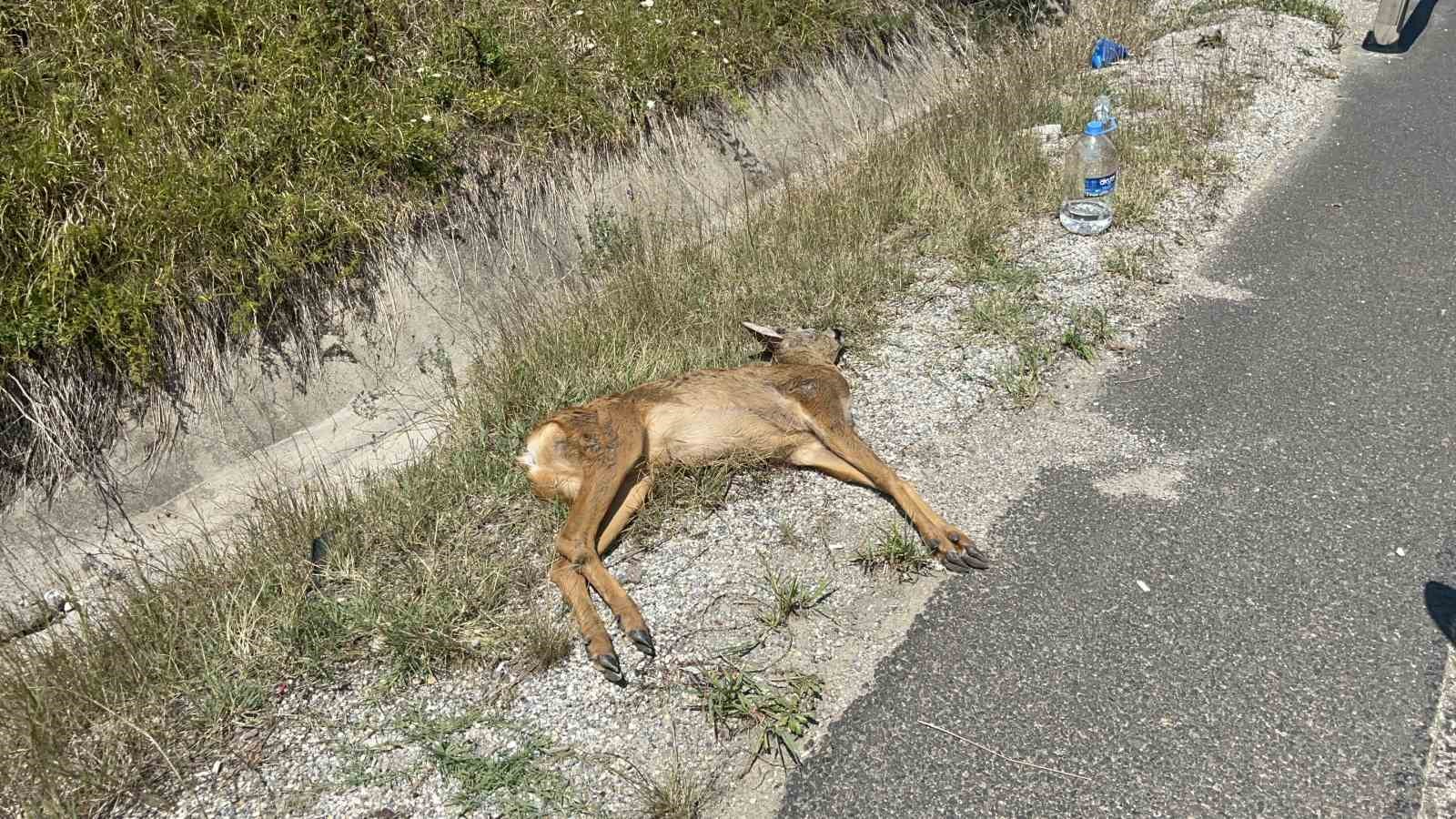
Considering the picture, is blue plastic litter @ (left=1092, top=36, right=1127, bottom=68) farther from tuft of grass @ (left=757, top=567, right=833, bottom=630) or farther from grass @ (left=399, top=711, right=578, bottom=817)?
grass @ (left=399, top=711, right=578, bottom=817)

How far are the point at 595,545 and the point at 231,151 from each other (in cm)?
381

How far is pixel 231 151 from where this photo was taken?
6.24 metres

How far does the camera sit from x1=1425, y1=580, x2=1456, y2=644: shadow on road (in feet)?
12.3

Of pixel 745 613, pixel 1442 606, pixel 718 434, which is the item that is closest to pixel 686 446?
pixel 718 434

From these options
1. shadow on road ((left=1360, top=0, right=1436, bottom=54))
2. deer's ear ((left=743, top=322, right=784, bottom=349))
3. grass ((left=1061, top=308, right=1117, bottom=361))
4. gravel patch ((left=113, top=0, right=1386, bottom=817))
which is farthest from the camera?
shadow on road ((left=1360, top=0, right=1436, bottom=54))

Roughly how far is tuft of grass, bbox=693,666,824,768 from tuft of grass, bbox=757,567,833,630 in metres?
0.32

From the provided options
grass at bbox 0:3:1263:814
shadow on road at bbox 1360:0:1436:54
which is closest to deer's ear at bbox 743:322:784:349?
grass at bbox 0:3:1263:814

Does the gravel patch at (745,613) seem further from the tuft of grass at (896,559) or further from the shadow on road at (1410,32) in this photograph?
the shadow on road at (1410,32)

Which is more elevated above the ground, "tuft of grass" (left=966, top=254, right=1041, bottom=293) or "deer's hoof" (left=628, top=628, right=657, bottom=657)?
"deer's hoof" (left=628, top=628, right=657, bottom=657)

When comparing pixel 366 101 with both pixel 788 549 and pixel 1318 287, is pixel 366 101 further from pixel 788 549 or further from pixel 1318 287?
pixel 1318 287

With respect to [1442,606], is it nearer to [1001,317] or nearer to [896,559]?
[896,559]

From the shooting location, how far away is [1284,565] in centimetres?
414

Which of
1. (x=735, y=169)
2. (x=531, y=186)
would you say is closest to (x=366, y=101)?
(x=531, y=186)

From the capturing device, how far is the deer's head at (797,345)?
5672 millimetres
